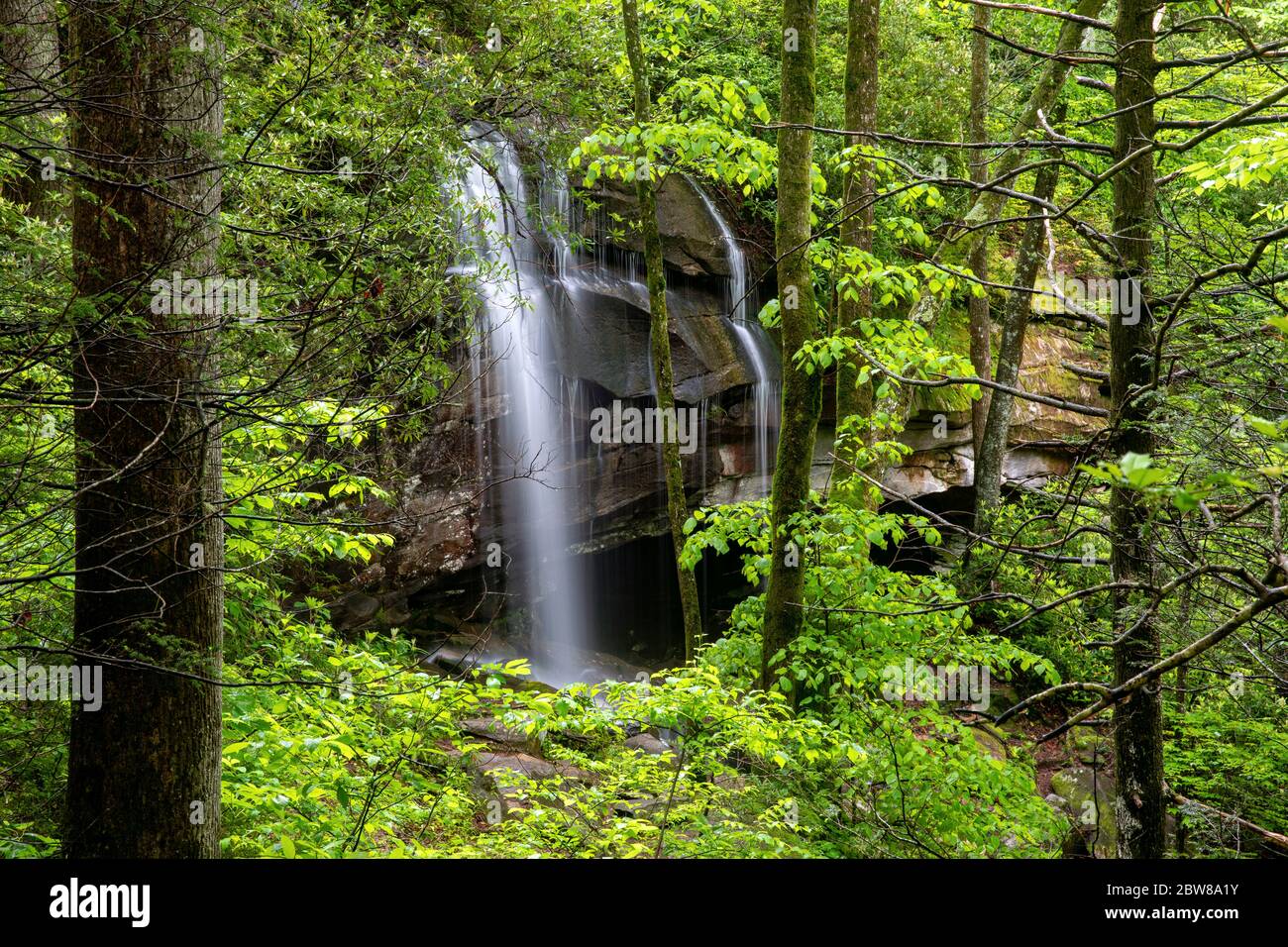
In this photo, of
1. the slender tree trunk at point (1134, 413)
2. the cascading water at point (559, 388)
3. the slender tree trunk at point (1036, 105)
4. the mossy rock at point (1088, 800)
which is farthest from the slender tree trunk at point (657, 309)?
the slender tree trunk at point (1134, 413)

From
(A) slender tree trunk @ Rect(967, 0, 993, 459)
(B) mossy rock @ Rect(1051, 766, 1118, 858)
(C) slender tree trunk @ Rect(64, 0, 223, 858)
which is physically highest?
(A) slender tree trunk @ Rect(967, 0, 993, 459)

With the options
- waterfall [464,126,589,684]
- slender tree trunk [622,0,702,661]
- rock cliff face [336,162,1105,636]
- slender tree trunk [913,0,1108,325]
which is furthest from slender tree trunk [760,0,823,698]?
rock cliff face [336,162,1105,636]

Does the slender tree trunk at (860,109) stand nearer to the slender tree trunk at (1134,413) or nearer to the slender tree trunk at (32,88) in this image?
the slender tree trunk at (1134,413)

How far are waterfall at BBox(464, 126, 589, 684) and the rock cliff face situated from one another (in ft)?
0.45

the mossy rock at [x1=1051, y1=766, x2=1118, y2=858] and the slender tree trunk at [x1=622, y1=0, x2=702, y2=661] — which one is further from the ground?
the slender tree trunk at [x1=622, y1=0, x2=702, y2=661]

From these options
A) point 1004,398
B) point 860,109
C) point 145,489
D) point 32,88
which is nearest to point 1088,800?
point 1004,398

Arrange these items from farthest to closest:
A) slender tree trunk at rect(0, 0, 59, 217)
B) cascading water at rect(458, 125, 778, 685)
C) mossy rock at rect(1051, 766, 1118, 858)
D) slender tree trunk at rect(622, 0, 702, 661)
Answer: cascading water at rect(458, 125, 778, 685), slender tree trunk at rect(622, 0, 702, 661), mossy rock at rect(1051, 766, 1118, 858), slender tree trunk at rect(0, 0, 59, 217)

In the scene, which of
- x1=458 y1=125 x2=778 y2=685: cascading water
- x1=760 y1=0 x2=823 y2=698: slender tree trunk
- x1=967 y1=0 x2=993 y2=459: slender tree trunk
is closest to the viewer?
x1=760 y1=0 x2=823 y2=698: slender tree trunk

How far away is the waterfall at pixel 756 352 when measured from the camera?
42.2ft

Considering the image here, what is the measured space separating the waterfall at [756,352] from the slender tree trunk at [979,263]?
2.95m

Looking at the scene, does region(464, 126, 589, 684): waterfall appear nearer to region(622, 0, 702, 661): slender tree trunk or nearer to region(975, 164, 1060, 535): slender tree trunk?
region(622, 0, 702, 661): slender tree trunk

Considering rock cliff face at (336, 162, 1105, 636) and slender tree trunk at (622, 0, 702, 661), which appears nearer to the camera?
slender tree trunk at (622, 0, 702, 661)

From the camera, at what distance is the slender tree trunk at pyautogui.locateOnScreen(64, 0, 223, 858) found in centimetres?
356

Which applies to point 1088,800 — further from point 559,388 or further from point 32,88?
point 32,88
